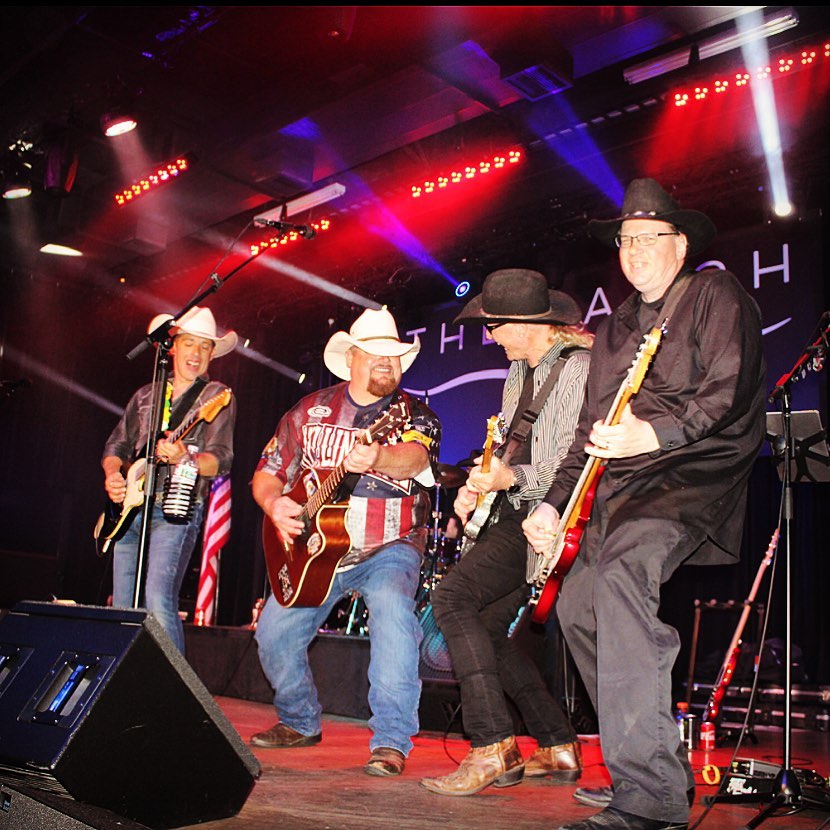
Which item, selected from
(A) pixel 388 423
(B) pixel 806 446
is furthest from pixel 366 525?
(B) pixel 806 446

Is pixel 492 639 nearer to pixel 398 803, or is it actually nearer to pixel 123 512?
pixel 398 803

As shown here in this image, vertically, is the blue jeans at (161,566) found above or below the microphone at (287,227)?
below

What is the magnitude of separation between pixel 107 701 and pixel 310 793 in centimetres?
133

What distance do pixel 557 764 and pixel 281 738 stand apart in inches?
59.9

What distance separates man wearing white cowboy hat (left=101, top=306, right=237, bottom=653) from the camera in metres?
5.33

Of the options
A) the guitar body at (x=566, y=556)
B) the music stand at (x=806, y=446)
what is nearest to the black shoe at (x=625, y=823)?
the guitar body at (x=566, y=556)

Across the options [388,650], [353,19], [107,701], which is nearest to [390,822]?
[107,701]

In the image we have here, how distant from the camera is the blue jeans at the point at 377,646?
4.33 metres

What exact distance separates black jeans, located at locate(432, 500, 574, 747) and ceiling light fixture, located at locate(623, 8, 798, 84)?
19.5 ft

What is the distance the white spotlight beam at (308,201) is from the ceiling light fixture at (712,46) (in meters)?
4.12

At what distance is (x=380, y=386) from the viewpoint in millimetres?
4984

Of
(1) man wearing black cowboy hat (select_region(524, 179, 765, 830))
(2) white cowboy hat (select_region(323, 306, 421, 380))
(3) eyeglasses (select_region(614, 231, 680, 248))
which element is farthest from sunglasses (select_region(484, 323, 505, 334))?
(3) eyeglasses (select_region(614, 231, 680, 248))

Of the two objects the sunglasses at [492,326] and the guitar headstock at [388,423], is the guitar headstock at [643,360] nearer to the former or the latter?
the sunglasses at [492,326]

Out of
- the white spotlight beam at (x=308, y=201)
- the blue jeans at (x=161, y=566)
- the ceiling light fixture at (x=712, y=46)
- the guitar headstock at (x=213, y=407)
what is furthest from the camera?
the white spotlight beam at (x=308, y=201)
